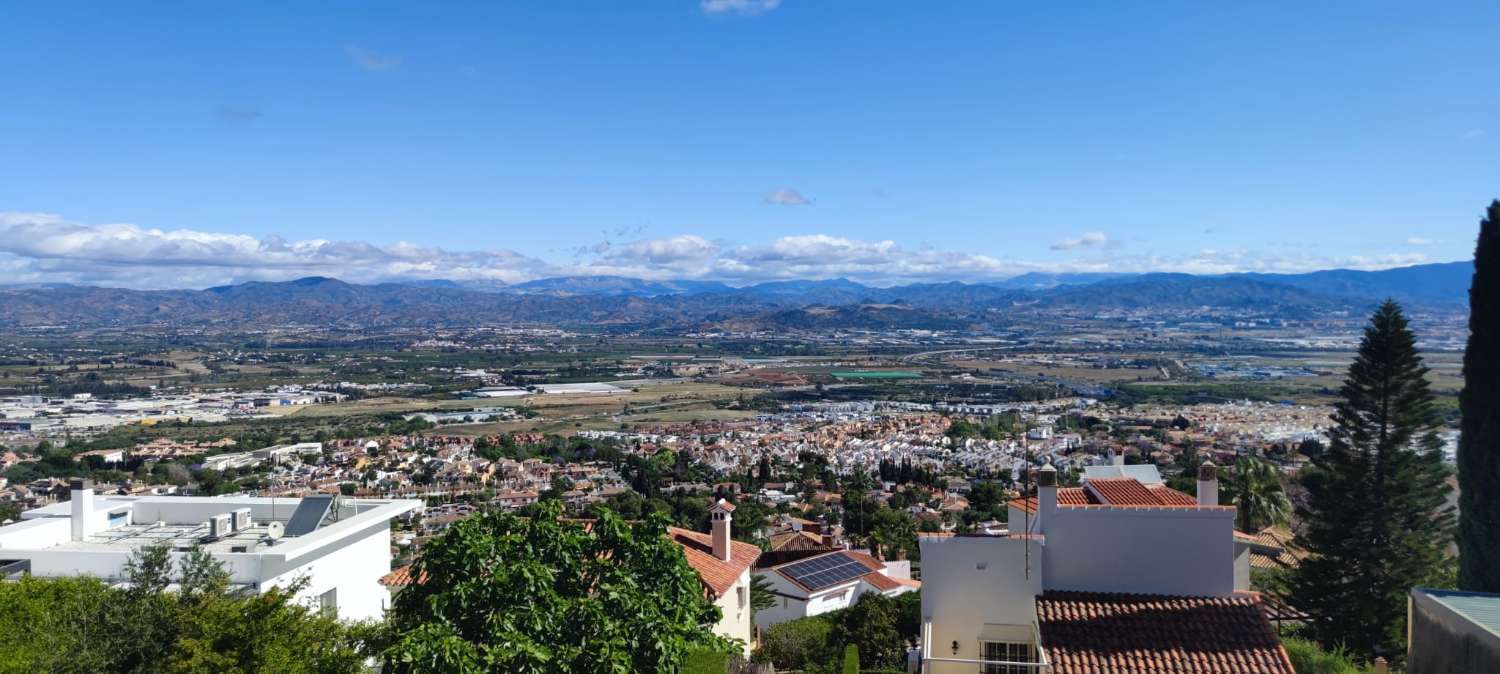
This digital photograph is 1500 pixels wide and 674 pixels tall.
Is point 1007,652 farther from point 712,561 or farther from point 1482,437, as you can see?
point 1482,437

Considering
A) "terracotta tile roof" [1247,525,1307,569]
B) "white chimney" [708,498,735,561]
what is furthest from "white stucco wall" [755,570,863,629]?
"terracotta tile roof" [1247,525,1307,569]

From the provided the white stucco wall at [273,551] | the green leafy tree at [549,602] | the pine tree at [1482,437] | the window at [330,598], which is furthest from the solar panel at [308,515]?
the pine tree at [1482,437]

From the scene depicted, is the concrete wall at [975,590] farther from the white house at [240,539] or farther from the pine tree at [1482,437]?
the pine tree at [1482,437]

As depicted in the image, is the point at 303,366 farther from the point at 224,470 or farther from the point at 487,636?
the point at 487,636

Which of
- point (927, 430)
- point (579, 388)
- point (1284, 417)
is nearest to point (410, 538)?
point (927, 430)

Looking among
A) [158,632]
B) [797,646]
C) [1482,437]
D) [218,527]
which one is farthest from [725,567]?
[1482,437]

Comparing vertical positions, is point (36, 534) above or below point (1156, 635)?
above
